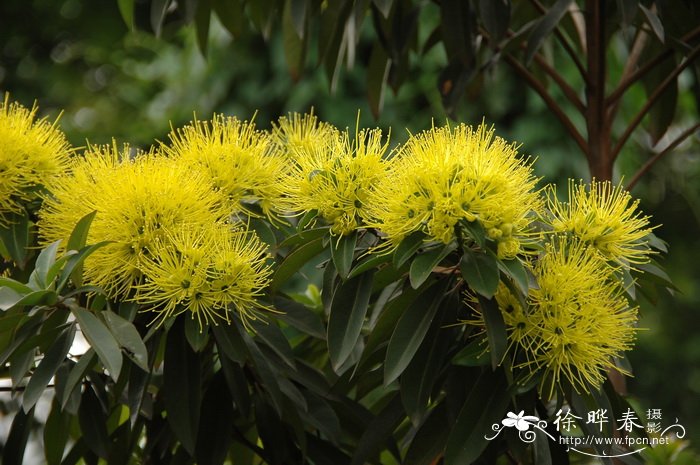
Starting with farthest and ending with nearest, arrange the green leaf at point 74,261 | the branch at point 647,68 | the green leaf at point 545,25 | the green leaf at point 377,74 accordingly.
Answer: the green leaf at point 377,74, the branch at point 647,68, the green leaf at point 545,25, the green leaf at point 74,261

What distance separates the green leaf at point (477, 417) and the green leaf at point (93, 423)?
68 centimetres

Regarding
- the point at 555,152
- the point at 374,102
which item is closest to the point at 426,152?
the point at 374,102

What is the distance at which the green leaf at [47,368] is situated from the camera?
1.54m

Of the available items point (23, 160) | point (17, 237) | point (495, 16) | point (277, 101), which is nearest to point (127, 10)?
point (23, 160)

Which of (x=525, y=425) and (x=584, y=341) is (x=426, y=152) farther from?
(x=525, y=425)

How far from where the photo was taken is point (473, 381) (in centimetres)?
172

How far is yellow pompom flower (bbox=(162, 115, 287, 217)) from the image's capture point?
73.7 inches

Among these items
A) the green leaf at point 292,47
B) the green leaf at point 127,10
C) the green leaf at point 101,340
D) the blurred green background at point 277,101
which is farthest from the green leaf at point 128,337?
the blurred green background at point 277,101

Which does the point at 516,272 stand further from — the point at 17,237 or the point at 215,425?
the point at 17,237

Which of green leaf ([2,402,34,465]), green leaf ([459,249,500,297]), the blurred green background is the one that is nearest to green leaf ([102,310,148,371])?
green leaf ([2,402,34,465])

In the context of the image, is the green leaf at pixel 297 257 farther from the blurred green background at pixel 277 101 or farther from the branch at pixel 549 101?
the blurred green background at pixel 277 101

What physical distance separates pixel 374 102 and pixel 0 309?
4.83 feet

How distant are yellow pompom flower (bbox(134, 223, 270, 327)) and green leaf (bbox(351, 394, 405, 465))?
0.34 m

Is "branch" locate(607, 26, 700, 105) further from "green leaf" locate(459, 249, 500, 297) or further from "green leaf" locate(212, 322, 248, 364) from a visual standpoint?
"green leaf" locate(212, 322, 248, 364)
